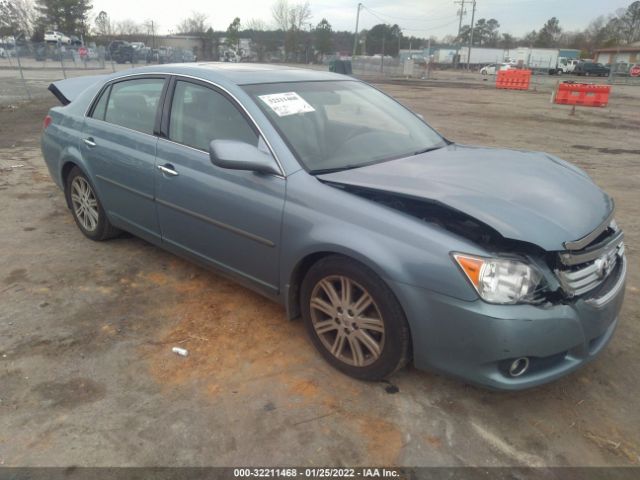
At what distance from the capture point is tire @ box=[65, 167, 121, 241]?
4.32 meters

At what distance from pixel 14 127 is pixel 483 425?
39.8 feet

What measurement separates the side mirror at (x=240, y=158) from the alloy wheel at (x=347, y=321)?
2.37ft

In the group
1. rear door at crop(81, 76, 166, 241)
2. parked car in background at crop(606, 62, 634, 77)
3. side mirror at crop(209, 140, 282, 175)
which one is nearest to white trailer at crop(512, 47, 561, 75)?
parked car in background at crop(606, 62, 634, 77)

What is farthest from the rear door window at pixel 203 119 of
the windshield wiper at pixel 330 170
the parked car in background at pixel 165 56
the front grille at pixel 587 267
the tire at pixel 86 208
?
the parked car in background at pixel 165 56

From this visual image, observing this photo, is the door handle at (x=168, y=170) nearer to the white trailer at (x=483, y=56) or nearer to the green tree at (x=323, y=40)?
the green tree at (x=323, y=40)

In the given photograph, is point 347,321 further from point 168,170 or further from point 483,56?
point 483,56

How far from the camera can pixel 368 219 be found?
7.99 feet

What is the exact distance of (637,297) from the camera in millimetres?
3691

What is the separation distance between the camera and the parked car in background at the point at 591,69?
4906 centimetres

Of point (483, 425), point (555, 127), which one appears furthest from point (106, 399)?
point (555, 127)

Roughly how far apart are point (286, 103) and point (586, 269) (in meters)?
Result: 1.96

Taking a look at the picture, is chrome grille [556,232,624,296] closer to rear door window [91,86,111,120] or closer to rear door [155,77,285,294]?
rear door [155,77,285,294]

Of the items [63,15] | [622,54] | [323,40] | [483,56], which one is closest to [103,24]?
[63,15]

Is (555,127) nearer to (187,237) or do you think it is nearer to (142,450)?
(187,237)
